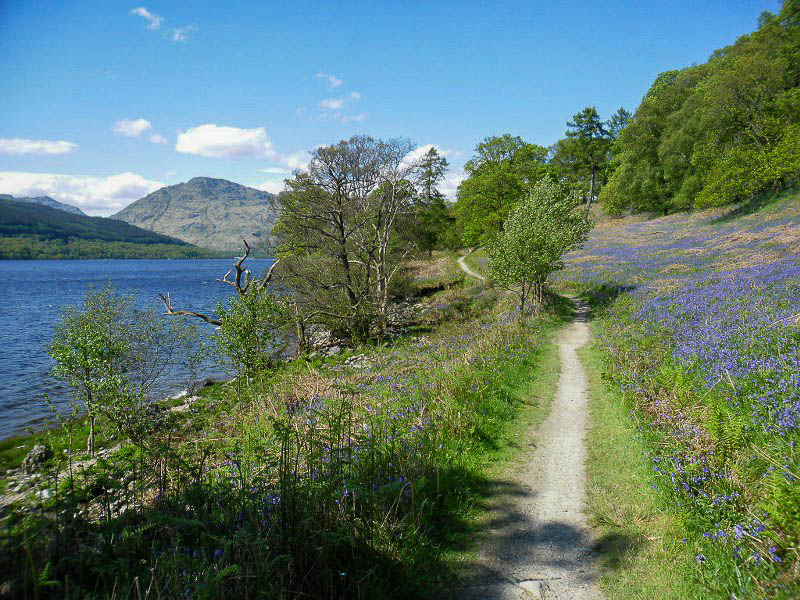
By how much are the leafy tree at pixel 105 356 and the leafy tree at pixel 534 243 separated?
16.2 metres

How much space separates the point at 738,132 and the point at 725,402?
49727mm

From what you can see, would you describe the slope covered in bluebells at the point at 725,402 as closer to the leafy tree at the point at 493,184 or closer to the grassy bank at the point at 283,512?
the grassy bank at the point at 283,512

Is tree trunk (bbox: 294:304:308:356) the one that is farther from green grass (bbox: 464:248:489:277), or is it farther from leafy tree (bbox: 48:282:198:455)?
green grass (bbox: 464:248:489:277)

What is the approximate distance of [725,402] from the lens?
7113 mm

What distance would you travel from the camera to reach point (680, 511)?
5.59 metres

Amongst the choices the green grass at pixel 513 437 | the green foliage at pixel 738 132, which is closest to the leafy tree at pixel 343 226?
the green grass at pixel 513 437

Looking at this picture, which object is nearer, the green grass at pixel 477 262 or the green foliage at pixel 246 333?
the green foliage at pixel 246 333

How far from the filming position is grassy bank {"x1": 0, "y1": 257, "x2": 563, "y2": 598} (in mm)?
3467

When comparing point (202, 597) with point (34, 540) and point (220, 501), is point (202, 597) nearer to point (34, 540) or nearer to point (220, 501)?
point (34, 540)

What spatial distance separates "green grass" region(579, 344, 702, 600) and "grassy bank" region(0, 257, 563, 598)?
5.94ft

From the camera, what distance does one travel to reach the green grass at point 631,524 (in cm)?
480

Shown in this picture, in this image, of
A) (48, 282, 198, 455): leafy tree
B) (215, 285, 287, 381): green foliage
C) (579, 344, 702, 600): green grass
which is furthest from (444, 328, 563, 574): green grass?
(48, 282, 198, 455): leafy tree

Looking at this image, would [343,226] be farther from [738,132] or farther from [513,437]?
[738,132]

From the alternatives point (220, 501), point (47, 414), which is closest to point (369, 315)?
point (47, 414)
